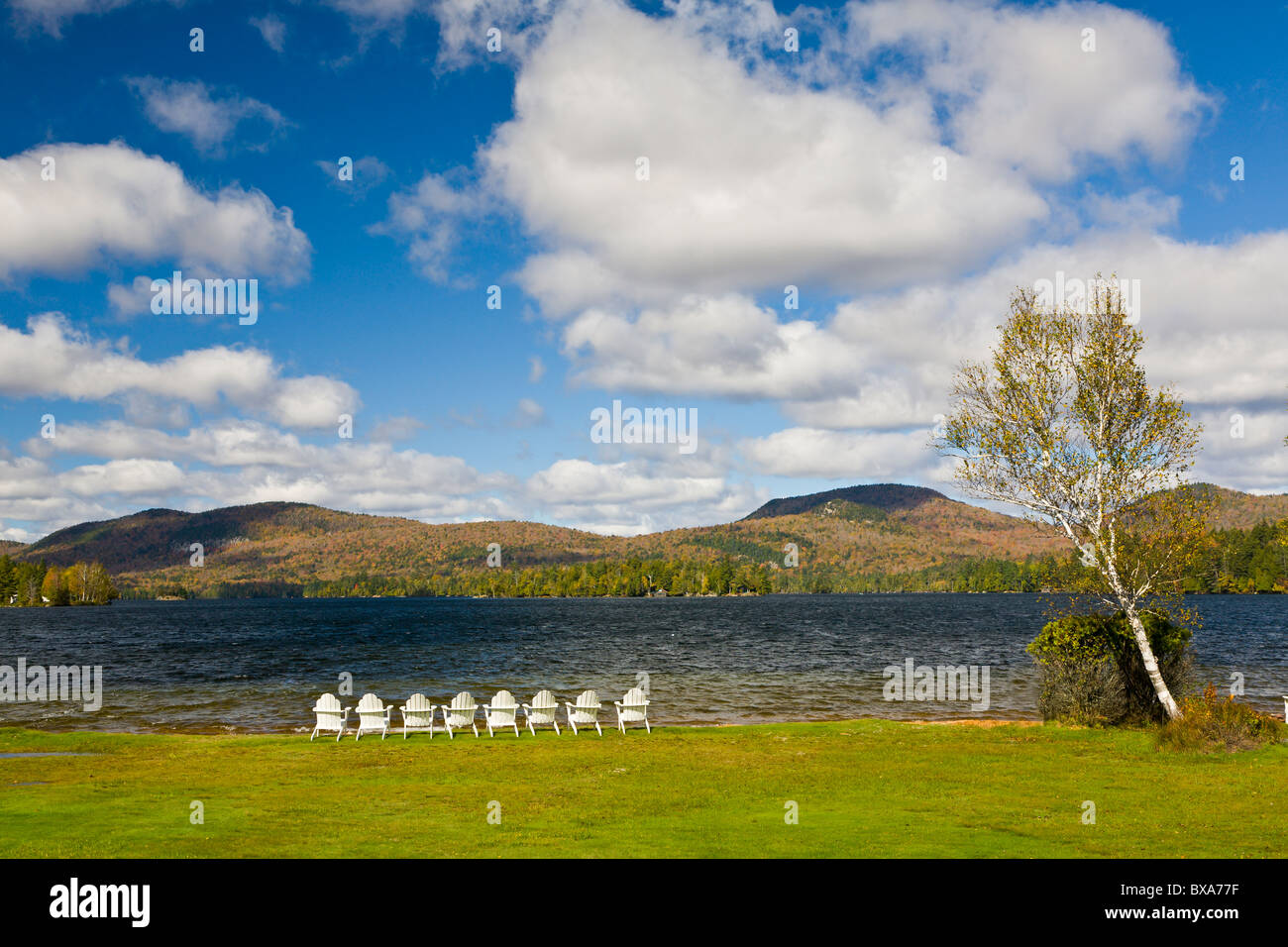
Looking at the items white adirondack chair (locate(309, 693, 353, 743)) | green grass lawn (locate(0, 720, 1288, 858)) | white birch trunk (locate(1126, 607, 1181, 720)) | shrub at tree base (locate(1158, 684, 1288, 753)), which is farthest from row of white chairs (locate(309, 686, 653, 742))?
shrub at tree base (locate(1158, 684, 1288, 753))

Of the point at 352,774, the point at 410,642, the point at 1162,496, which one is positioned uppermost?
the point at 1162,496

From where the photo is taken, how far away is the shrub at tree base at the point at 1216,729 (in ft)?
64.2

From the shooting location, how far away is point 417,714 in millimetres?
25969

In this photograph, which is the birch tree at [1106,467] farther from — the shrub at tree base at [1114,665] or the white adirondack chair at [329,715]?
the white adirondack chair at [329,715]

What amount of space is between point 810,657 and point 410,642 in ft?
137

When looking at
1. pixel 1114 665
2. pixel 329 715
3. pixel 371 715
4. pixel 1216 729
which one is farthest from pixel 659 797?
pixel 1114 665

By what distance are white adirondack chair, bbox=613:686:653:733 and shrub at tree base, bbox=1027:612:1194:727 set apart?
11.9m

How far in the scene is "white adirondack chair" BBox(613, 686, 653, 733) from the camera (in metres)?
26.0

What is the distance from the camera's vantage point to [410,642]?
85.1m

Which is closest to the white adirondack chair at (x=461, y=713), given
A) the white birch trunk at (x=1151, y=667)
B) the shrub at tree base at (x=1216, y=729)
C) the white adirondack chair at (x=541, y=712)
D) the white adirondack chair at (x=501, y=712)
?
the white adirondack chair at (x=501, y=712)

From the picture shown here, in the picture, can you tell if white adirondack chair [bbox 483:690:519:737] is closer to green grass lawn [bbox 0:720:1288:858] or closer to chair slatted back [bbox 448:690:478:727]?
chair slatted back [bbox 448:690:478:727]
